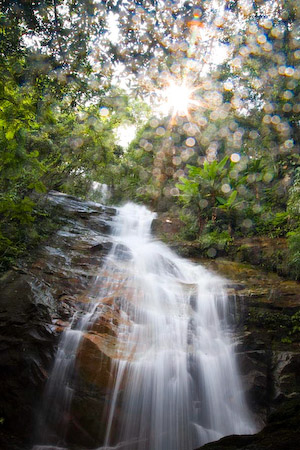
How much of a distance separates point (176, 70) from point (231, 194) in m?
6.32

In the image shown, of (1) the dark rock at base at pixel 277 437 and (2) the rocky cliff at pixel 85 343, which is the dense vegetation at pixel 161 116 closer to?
(2) the rocky cliff at pixel 85 343

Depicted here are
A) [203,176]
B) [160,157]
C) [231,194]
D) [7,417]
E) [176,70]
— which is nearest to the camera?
[7,417]

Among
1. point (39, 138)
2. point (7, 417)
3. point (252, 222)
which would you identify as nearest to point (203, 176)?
point (252, 222)

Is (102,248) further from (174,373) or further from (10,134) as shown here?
(10,134)

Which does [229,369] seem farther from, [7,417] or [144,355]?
[7,417]

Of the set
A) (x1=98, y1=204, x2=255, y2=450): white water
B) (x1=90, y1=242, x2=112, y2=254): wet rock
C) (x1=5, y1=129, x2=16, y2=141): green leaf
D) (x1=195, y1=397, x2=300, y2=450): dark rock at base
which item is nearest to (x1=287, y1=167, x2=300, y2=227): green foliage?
(x1=98, y1=204, x2=255, y2=450): white water

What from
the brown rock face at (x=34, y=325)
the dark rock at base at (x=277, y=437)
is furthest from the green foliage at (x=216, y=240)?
the dark rock at base at (x=277, y=437)

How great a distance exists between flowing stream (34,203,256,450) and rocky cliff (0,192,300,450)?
173 millimetres

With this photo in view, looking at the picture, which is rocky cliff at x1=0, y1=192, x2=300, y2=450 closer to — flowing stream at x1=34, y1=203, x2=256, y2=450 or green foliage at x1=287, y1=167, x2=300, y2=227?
flowing stream at x1=34, y1=203, x2=256, y2=450

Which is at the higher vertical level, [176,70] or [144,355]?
[176,70]

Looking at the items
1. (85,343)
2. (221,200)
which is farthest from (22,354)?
(221,200)

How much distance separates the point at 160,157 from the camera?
18859 mm

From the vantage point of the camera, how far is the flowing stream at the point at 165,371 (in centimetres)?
426

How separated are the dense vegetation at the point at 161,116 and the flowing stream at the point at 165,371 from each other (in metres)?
2.61
